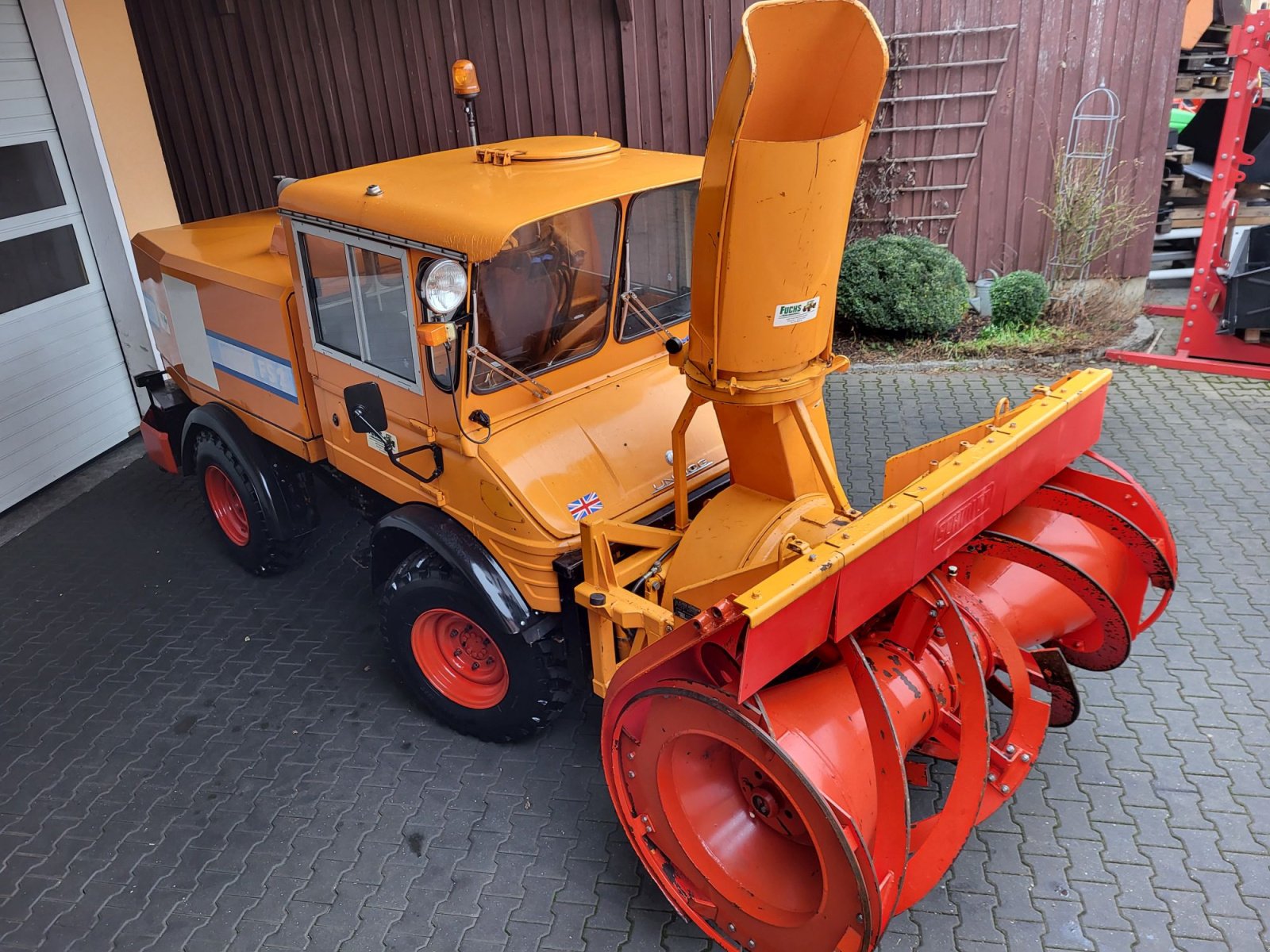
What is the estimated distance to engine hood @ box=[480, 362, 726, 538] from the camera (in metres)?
3.50

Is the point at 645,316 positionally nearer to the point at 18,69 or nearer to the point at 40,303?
the point at 40,303

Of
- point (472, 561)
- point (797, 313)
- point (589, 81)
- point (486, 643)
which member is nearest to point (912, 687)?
point (797, 313)

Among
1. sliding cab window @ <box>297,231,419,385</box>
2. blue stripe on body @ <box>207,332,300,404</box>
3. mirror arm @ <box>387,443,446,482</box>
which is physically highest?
sliding cab window @ <box>297,231,419,385</box>

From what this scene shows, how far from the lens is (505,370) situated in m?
3.53

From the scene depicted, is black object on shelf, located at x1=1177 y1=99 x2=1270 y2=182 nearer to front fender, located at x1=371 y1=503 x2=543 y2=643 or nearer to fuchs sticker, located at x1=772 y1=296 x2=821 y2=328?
fuchs sticker, located at x1=772 y1=296 x2=821 y2=328

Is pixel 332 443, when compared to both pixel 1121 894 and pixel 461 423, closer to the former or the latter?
pixel 461 423

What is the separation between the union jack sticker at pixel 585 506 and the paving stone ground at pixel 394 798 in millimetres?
1241

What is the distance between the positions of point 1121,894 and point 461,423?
3000 mm

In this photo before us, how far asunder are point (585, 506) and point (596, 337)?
0.77m

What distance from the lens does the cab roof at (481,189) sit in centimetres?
322

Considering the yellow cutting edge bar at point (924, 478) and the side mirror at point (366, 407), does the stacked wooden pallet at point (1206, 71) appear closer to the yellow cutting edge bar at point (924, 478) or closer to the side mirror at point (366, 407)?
the yellow cutting edge bar at point (924, 478)

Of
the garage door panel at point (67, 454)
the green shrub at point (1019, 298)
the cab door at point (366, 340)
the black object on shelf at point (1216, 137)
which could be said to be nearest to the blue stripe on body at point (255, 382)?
the cab door at point (366, 340)

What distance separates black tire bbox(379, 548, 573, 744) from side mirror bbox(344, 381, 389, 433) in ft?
2.16

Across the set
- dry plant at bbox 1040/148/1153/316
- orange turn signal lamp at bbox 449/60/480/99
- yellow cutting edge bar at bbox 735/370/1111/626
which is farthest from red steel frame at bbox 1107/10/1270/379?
orange turn signal lamp at bbox 449/60/480/99
